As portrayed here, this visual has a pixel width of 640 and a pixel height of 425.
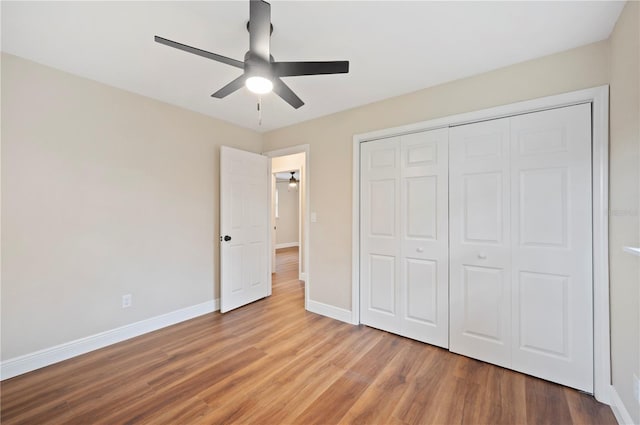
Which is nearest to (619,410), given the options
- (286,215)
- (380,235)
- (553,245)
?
(553,245)

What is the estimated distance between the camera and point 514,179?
2.11 metres

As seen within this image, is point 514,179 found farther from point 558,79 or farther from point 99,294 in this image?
point 99,294

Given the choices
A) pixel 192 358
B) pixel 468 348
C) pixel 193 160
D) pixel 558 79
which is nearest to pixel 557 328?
pixel 468 348

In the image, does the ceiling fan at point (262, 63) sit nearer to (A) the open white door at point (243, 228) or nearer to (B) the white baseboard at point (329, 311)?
(A) the open white door at point (243, 228)

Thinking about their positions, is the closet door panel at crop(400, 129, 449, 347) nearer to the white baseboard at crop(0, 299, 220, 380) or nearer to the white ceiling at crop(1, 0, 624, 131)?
the white ceiling at crop(1, 0, 624, 131)

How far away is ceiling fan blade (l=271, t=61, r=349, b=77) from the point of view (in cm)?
155

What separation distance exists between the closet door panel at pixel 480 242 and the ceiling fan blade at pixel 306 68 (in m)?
1.40

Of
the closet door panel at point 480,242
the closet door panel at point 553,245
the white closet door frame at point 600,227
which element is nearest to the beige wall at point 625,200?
the white closet door frame at point 600,227

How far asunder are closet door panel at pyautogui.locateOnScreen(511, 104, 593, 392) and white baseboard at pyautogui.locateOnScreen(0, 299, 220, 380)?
335 cm

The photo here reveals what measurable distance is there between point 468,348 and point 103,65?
4.00 metres

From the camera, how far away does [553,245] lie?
1.97 m

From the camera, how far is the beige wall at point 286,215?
29.1 feet

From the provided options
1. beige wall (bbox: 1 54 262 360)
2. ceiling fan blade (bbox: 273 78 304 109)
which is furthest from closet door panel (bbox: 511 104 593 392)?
beige wall (bbox: 1 54 262 360)

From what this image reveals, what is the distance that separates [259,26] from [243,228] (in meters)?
2.59
